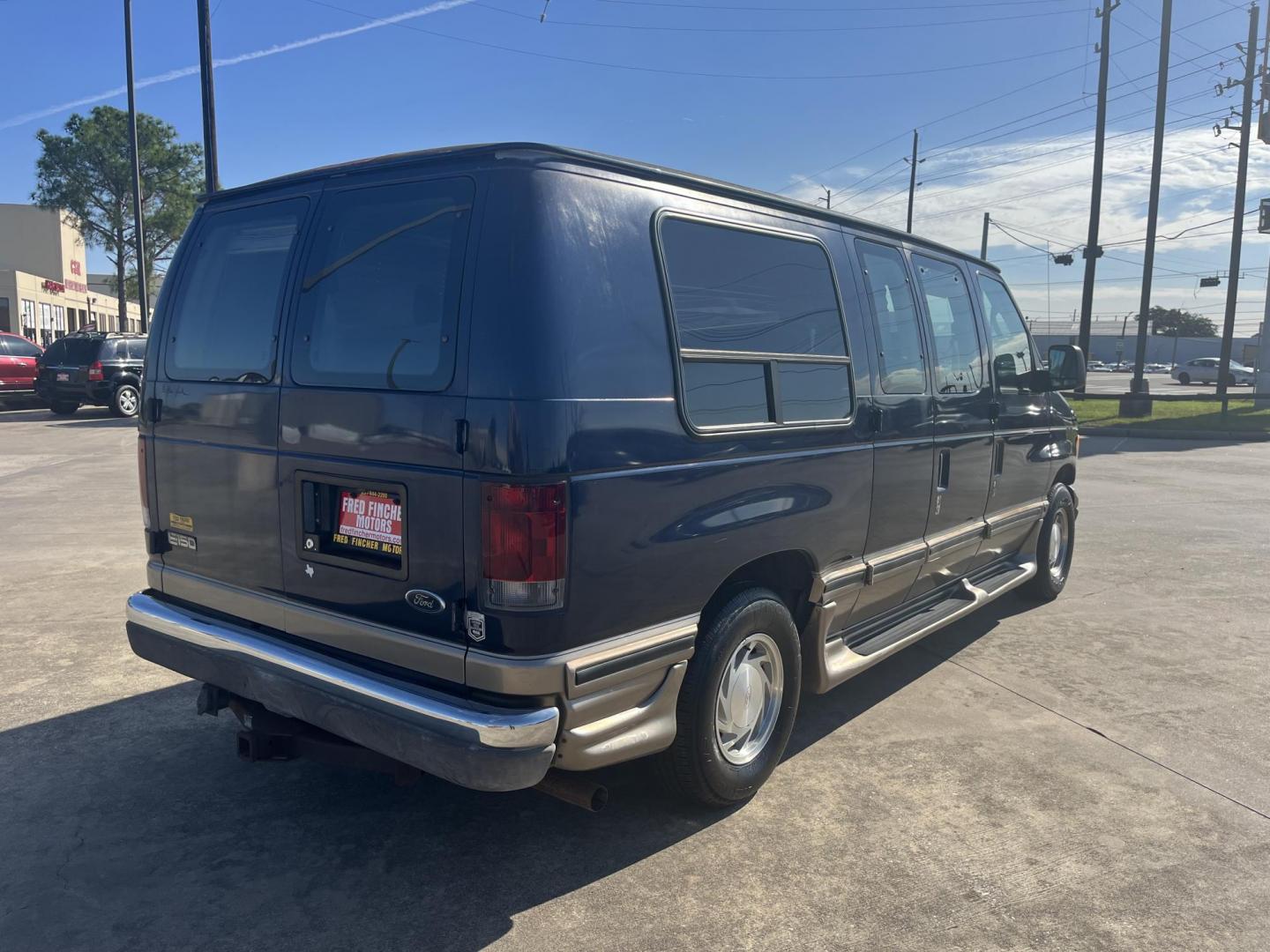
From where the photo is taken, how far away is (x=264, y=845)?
130 inches

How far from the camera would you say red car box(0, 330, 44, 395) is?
67.5 ft

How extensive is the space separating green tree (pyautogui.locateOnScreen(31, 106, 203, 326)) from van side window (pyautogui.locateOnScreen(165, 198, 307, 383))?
46683 mm

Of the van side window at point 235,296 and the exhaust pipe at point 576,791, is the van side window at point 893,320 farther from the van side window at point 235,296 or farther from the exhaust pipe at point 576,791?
the van side window at point 235,296

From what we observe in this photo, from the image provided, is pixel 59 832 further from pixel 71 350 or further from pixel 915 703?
pixel 71 350

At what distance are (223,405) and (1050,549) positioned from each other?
546 centimetres

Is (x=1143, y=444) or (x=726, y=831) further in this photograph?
(x=1143, y=444)

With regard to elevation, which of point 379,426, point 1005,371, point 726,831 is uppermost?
point 1005,371

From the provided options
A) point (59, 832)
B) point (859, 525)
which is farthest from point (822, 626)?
point (59, 832)

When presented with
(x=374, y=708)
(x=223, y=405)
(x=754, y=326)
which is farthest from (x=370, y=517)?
(x=754, y=326)

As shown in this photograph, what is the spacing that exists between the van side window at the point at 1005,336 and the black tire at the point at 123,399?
1814 centimetres

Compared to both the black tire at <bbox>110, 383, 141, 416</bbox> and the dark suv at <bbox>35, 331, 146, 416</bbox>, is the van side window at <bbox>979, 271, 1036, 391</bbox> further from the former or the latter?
the black tire at <bbox>110, 383, 141, 416</bbox>

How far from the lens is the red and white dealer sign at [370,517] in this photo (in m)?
2.98

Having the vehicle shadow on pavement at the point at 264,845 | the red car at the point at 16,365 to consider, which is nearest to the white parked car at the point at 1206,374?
the red car at the point at 16,365

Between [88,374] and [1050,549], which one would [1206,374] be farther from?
[1050,549]
